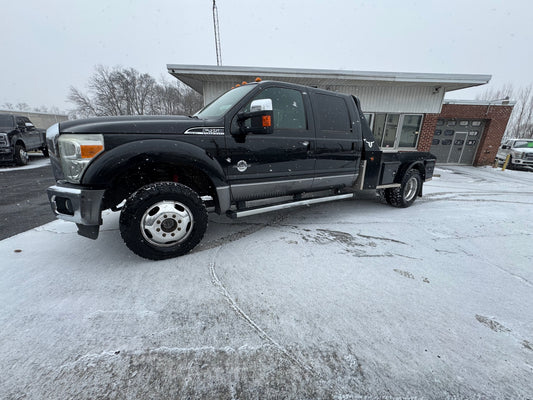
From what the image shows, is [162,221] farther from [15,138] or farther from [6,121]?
[6,121]

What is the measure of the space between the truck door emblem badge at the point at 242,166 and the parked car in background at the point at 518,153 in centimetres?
1780

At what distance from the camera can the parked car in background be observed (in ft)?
41.3

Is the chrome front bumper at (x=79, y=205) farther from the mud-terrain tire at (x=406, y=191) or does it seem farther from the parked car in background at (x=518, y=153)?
the parked car in background at (x=518, y=153)

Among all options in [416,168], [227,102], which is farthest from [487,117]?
[227,102]

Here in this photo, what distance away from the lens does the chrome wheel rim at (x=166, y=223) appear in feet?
7.51

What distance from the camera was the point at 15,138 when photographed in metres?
9.16

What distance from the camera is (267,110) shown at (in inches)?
93.3

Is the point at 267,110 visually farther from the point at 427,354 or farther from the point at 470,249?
the point at 470,249

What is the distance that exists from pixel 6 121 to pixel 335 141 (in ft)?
43.3

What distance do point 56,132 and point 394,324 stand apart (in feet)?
10.9

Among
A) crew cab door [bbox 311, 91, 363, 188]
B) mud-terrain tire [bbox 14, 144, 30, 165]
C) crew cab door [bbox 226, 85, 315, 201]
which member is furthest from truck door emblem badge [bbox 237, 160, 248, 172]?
mud-terrain tire [bbox 14, 144, 30, 165]

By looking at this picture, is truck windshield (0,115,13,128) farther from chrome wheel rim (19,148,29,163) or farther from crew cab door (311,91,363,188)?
crew cab door (311,91,363,188)

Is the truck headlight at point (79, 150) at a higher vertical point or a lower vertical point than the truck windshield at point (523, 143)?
higher

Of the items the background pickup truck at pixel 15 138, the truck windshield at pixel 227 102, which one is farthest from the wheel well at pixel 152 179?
the background pickup truck at pixel 15 138
